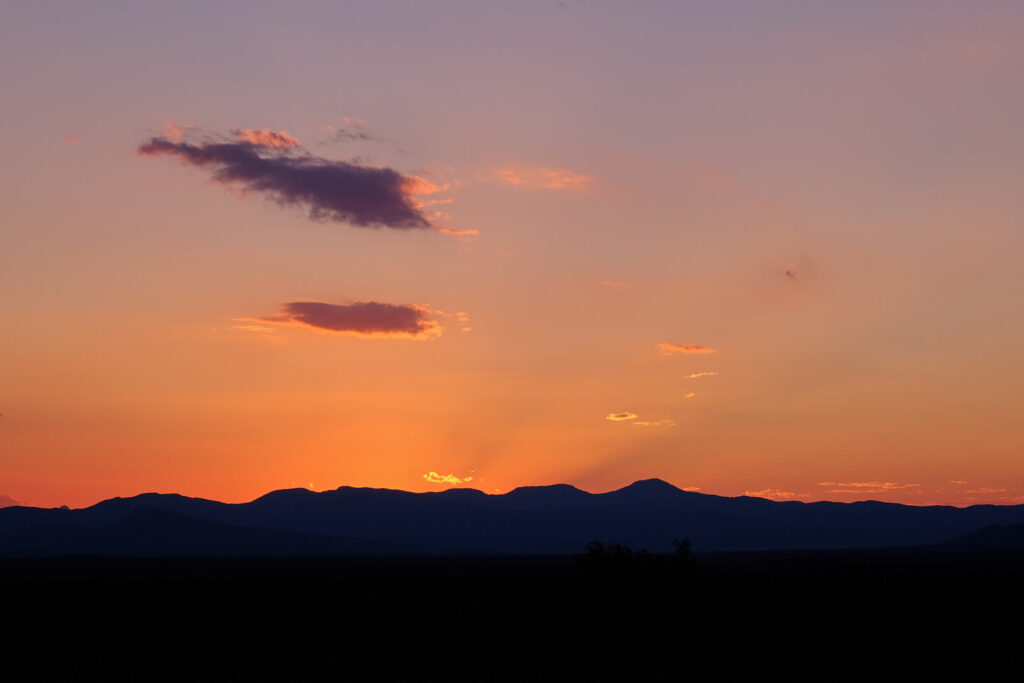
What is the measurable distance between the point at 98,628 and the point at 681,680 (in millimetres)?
25905

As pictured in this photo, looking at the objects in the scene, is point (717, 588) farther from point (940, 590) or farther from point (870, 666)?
point (870, 666)

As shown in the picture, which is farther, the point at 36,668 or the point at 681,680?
the point at 36,668

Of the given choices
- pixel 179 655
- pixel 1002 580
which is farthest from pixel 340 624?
pixel 1002 580

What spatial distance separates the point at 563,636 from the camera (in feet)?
129

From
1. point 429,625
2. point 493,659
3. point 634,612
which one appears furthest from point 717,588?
point 493,659

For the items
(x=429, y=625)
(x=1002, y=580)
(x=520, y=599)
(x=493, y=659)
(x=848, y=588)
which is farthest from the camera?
(x=1002, y=580)

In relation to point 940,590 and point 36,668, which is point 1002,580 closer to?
point 940,590

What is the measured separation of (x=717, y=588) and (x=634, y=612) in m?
20.8

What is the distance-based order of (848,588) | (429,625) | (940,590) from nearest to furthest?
(848,588)
(429,625)
(940,590)

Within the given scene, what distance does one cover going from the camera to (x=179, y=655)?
35656mm

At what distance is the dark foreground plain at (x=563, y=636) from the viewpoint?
30.9 meters

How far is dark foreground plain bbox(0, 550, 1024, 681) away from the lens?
30.9 metres

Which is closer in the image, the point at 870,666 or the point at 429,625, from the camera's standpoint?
the point at 870,666

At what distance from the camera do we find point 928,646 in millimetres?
35406
